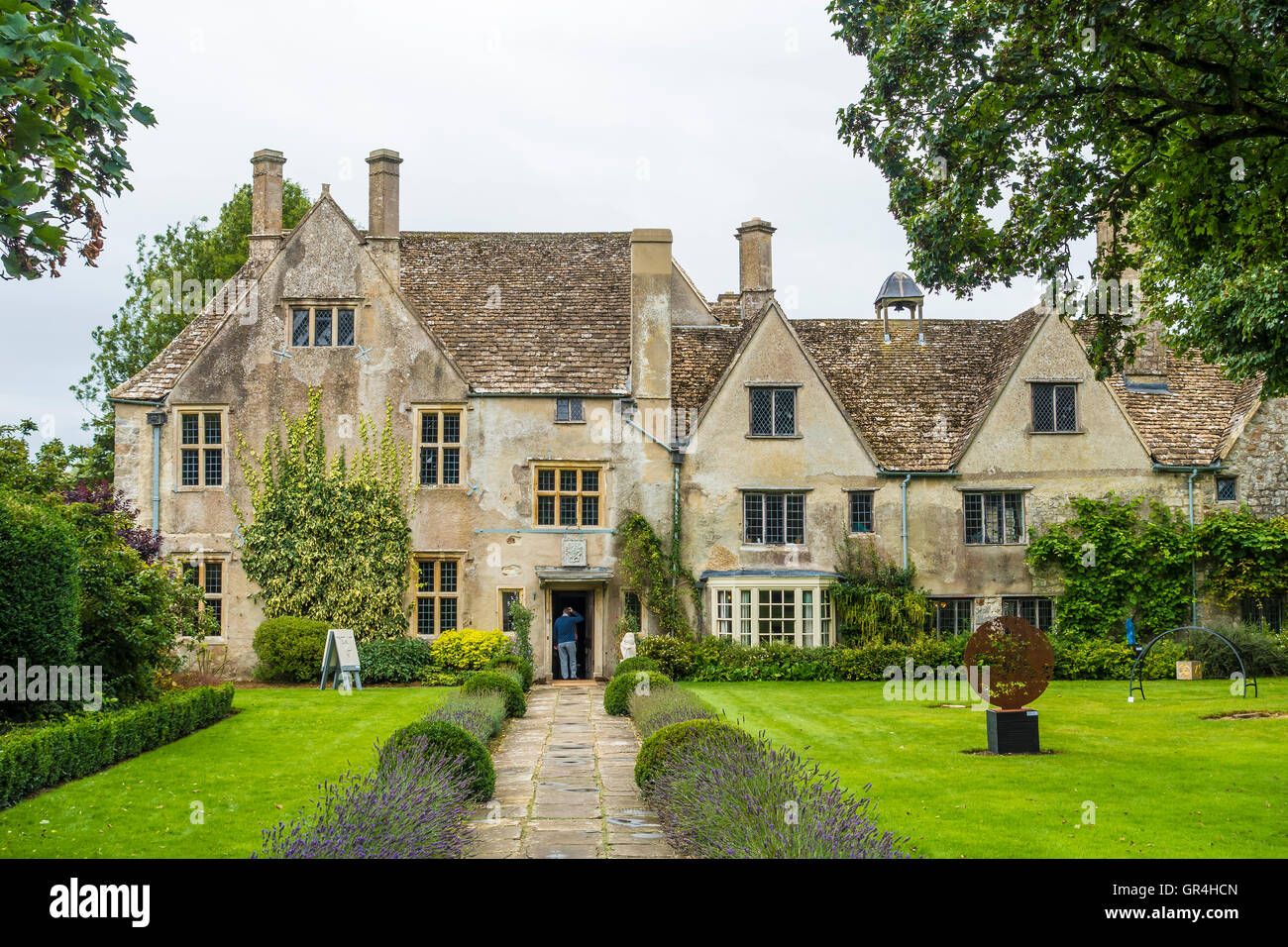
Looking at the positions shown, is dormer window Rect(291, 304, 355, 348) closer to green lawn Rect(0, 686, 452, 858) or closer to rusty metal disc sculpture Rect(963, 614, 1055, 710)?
green lawn Rect(0, 686, 452, 858)

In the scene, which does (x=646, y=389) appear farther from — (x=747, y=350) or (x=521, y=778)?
(x=521, y=778)

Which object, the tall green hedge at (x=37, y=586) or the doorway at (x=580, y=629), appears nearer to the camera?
the tall green hedge at (x=37, y=586)

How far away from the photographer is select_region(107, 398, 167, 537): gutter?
95.2ft

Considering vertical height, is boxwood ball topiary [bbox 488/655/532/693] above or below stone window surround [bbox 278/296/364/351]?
below

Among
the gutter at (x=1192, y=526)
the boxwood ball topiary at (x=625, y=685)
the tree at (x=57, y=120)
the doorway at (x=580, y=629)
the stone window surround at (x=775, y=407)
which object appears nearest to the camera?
the tree at (x=57, y=120)

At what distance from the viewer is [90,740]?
1409cm

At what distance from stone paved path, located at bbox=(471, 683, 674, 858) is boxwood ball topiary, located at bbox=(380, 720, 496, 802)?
268 millimetres

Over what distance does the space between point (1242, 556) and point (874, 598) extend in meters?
9.77

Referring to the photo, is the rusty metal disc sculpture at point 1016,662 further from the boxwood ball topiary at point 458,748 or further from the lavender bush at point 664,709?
the boxwood ball topiary at point 458,748

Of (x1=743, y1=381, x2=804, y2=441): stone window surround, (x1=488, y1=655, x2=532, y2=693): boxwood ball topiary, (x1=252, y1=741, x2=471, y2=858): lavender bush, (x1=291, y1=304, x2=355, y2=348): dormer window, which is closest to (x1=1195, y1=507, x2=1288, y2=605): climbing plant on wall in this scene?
(x1=743, y1=381, x2=804, y2=441): stone window surround

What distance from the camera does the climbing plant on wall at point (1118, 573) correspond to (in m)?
29.9

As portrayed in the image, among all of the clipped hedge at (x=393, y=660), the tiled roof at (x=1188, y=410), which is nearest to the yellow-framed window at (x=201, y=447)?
the clipped hedge at (x=393, y=660)

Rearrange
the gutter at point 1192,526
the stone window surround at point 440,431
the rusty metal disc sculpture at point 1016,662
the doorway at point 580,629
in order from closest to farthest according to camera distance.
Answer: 1. the rusty metal disc sculpture at point 1016,662
2. the stone window surround at point 440,431
3. the doorway at point 580,629
4. the gutter at point 1192,526
